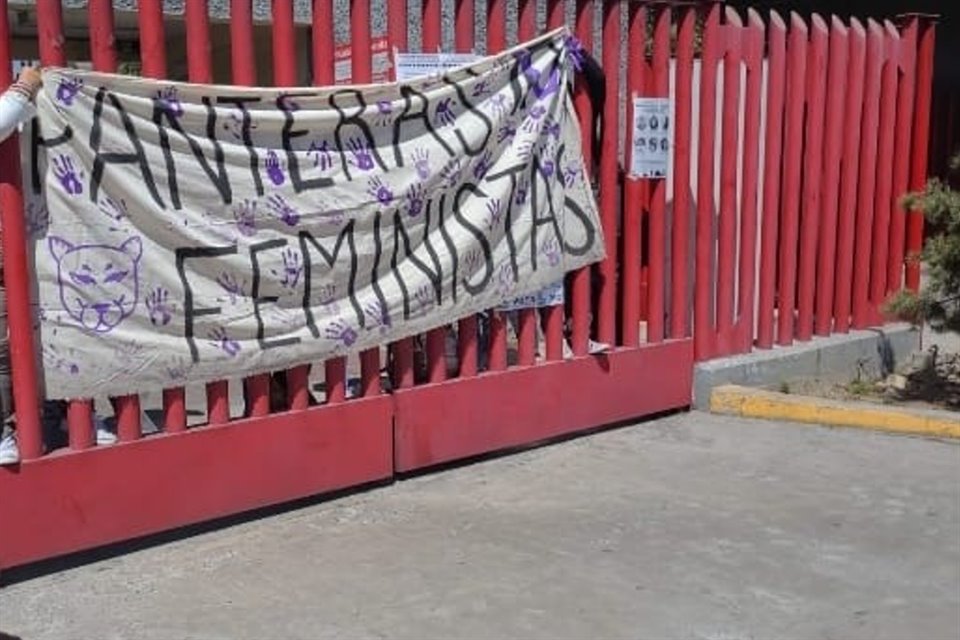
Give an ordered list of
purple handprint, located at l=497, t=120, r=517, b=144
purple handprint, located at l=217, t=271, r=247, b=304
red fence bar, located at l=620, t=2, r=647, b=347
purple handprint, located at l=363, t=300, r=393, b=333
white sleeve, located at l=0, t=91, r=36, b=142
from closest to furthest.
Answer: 1. white sleeve, located at l=0, t=91, r=36, b=142
2. purple handprint, located at l=217, t=271, r=247, b=304
3. purple handprint, located at l=363, t=300, r=393, b=333
4. purple handprint, located at l=497, t=120, r=517, b=144
5. red fence bar, located at l=620, t=2, r=647, b=347

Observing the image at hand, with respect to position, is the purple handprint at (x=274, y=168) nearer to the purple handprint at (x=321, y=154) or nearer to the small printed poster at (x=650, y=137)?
the purple handprint at (x=321, y=154)

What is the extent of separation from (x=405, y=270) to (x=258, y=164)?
0.88 m

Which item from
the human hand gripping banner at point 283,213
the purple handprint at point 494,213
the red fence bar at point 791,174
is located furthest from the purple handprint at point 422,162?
the red fence bar at point 791,174

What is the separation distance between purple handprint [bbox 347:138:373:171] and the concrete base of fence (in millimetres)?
2631

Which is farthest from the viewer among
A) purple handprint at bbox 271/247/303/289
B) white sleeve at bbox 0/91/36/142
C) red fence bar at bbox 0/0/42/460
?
purple handprint at bbox 271/247/303/289

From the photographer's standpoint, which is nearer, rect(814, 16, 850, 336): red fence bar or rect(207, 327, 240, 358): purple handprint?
rect(207, 327, 240, 358): purple handprint

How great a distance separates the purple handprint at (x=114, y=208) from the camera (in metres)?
4.33

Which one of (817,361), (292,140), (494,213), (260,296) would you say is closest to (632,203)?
(494,213)

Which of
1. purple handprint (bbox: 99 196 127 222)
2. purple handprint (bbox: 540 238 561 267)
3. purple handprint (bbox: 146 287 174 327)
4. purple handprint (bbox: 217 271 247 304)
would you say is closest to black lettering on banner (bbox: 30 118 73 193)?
purple handprint (bbox: 99 196 127 222)

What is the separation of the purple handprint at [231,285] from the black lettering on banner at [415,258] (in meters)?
0.76

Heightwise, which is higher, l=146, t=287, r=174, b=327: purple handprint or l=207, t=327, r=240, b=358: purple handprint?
l=146, t=287, r=174, b=327: purple handprint

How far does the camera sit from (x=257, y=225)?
4.74m

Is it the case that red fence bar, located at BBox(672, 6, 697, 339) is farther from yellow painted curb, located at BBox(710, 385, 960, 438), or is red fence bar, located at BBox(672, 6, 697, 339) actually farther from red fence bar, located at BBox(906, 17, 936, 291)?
red fence bar, located at BBox(906, 17, 936, 291)

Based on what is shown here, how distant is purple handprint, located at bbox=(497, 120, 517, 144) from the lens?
18.3 feet
